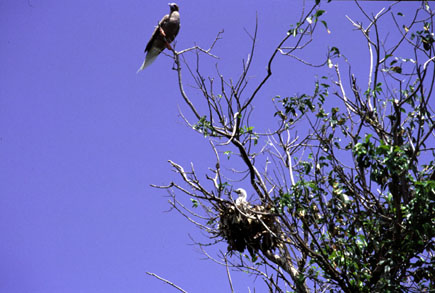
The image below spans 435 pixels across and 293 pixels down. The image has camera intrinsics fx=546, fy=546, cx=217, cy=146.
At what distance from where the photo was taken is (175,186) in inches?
204

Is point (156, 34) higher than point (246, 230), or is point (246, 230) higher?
point (156, 34)

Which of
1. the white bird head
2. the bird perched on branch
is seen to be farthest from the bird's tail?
the white bird head

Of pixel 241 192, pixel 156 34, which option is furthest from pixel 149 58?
pixel 241 192

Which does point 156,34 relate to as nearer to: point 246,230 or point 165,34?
point 165,34

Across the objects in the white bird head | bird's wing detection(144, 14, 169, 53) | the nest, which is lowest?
the nest

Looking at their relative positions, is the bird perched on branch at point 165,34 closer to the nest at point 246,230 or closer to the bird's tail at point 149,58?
the bird's tail at point 149,58

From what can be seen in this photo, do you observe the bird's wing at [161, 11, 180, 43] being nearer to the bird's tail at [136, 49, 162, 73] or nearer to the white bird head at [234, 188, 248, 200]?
the bird's tail at [136, 49, 162, 73]

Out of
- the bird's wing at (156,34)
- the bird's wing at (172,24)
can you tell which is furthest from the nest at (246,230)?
the bird's wing at (172,24)

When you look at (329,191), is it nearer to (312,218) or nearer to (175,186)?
(312,218)

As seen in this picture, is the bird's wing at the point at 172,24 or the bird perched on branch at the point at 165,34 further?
the bird's wing at the point at 172,24

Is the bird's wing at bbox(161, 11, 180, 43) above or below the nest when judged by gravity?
above

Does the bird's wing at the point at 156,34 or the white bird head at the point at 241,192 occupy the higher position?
the bird's wing at the point at 156,34

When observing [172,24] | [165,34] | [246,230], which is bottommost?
[246,230]

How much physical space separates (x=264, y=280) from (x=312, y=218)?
0.68 m
